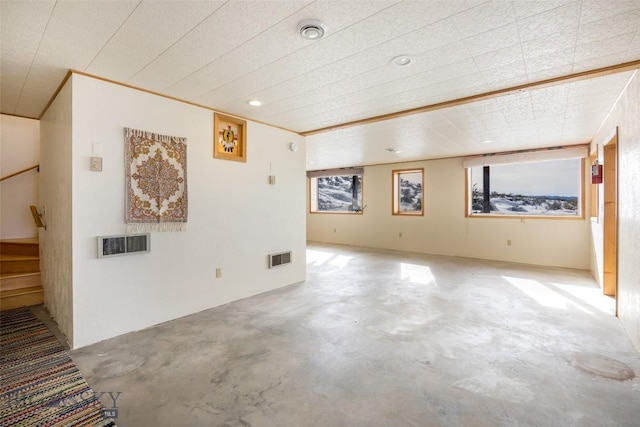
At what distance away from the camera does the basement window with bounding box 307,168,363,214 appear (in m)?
9.27

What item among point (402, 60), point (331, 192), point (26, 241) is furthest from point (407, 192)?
point (26, 241)

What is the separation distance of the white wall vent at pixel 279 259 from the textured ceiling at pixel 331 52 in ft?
6.17

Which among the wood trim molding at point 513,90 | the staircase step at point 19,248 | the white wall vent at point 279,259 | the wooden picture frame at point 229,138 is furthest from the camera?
the white wall vent at point 279,259

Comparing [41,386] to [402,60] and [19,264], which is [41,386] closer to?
[19,264]

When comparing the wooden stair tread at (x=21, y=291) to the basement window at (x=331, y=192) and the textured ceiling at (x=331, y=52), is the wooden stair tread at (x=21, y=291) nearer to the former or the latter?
the textured ceiling at (x=331, y=52)

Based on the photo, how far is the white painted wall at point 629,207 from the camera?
247 cm

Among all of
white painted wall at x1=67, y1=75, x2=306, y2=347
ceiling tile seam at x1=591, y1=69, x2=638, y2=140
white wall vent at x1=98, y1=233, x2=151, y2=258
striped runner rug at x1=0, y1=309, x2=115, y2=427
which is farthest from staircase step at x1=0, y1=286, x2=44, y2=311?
ceiling tile seam at x1=591, y1=69, x2=638, y2=140

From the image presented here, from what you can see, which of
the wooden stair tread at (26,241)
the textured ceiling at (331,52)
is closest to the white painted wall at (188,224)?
the textured ceiling at (331,52)

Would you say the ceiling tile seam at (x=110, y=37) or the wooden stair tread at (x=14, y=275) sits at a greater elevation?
the ceiling tile seam at (x=110, y=37)

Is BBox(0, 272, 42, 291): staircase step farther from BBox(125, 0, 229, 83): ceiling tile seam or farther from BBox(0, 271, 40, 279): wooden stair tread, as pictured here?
BBox(125, 0, 229, 83): ceiling tile seam

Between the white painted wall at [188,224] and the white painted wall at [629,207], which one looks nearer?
the white painted wall at [629,207]

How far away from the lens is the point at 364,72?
251 centimetres

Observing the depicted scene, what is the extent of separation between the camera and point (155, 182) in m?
2.99

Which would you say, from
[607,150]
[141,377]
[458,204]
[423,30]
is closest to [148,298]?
[141,377]
